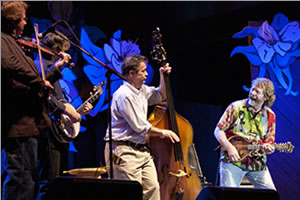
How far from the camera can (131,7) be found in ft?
18.8

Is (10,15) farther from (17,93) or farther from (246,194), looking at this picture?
(246,194)

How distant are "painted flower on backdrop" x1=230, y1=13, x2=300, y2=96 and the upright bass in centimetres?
237

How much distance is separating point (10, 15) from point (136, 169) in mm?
1847

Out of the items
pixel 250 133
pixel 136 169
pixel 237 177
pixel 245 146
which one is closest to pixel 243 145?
pixel 245 146

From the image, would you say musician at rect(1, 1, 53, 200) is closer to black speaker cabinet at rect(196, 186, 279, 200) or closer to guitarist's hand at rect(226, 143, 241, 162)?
black speaker cabinet at rect(196, 186, 279, 200)

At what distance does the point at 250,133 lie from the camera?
429cm

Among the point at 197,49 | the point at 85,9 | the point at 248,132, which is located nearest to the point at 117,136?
the point at 248,132

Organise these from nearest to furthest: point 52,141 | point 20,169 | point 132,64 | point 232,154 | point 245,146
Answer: point 20,169 → point 52,141 → point 132,64 → point 232,154 → point 245,146

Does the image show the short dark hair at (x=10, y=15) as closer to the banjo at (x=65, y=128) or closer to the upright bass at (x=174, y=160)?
the banjo at (x=65, y=128)

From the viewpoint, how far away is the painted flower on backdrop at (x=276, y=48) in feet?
18.0

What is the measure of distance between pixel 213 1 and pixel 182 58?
1.02 m

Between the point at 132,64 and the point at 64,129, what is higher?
the point at 132,64

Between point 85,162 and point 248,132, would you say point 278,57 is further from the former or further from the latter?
point 85,162

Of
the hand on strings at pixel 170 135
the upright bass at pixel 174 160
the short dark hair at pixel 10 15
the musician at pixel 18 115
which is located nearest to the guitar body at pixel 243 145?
the upright bass at pixel 174 160
